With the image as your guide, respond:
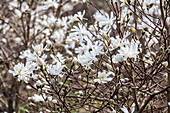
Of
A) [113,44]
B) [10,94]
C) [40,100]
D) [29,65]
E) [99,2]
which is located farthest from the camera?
[99,2]

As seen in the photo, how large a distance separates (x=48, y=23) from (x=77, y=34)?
1.67m

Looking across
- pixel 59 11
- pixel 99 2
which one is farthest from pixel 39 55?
pixel 99 2

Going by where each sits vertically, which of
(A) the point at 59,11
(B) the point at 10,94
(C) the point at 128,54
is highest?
(A) the point at 59,11

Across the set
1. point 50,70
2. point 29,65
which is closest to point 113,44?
point 50,70

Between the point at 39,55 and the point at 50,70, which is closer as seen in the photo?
the point at 39,55

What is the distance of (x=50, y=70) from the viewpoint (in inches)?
79.5

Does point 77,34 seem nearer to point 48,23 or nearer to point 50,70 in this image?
point 50,70

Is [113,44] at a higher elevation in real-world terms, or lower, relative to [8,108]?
lower

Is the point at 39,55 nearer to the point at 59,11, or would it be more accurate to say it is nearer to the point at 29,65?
the point at 29,65

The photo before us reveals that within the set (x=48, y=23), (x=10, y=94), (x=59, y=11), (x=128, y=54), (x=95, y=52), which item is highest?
(x=59, y=11)

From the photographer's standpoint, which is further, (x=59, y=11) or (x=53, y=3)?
(x=59, y=11)

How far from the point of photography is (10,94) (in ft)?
13.1

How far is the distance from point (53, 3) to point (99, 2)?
6336mm

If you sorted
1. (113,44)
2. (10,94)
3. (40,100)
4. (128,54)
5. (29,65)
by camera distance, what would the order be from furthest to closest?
1. (10,94)
2. (40,100)
3. (29,65)
4. (113,44)
5. (128,54)
